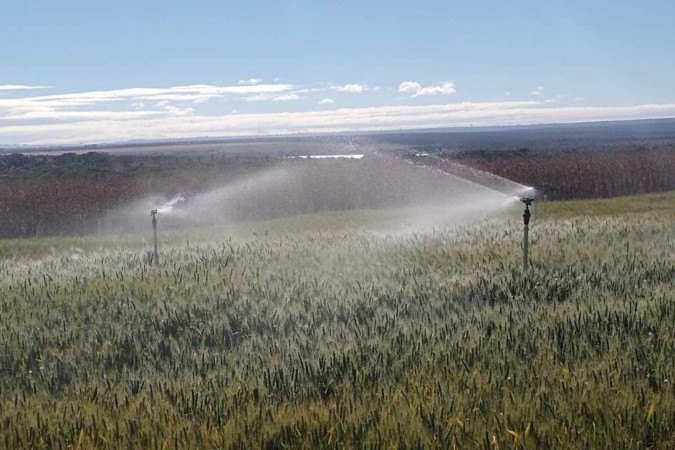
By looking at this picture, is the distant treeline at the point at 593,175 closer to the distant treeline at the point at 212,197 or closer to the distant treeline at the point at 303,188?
Answer: the distant treeline at the point at 303,188

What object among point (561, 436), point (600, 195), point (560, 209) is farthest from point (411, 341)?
point (600, 195)

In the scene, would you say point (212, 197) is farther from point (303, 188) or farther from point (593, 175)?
point (593, 175)

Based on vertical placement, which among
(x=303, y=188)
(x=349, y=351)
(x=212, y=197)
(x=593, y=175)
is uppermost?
(x=349, y=351)

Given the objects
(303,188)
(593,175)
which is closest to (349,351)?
(303,188)

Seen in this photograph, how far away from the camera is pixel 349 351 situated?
6.71 meters

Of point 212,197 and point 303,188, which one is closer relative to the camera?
point 303,188

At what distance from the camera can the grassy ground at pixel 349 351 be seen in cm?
499

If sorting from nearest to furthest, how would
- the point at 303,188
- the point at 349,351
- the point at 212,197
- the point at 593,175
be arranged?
the point at 349,351
the point at 303,188
the point at 212,197
the point at 593,175

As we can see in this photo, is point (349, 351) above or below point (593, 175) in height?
above

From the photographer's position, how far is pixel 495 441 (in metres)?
4.64

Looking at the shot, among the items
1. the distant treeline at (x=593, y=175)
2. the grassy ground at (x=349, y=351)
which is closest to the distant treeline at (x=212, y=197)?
the distant treeline at (x=593, y=175)

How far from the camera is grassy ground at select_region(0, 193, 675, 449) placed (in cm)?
499

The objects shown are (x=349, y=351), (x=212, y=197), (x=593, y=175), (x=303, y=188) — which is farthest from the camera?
(x=593, y=175)

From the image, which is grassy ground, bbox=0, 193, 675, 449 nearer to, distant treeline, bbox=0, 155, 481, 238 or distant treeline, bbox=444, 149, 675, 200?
distant treeline, bbox=0, 155, 481, 238
